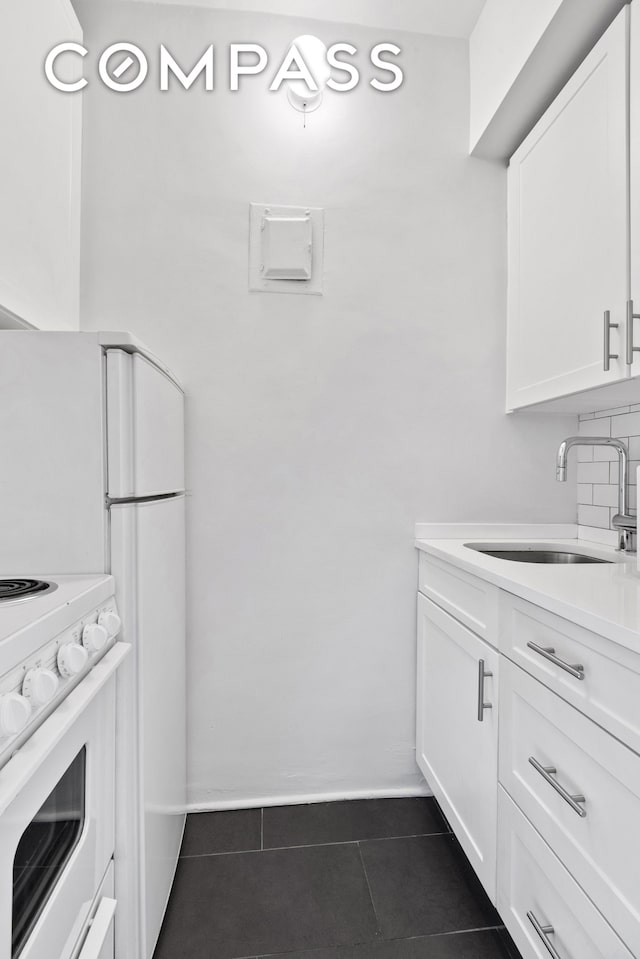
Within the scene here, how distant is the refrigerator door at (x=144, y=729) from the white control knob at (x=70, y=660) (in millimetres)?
304

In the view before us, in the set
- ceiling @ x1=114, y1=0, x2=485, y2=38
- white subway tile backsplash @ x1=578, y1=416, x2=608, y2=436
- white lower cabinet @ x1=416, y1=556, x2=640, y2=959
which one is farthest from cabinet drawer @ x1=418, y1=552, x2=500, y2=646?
ceiling @ x1=114, y1=0, x2=485, y2=38

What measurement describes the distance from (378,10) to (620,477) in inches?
69.2

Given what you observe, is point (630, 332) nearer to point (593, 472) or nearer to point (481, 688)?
point (593, 472)

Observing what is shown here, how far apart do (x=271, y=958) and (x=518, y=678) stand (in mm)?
880

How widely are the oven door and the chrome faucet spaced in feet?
4.08

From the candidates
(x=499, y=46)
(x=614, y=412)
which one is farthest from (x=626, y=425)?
(x=499, y=46)

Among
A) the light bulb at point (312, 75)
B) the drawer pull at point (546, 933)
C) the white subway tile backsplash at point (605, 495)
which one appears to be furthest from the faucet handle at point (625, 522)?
the light bulb at point (312, 75)

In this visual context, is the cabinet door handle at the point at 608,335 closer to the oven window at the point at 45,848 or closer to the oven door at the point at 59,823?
the oven door at the point at 59,823

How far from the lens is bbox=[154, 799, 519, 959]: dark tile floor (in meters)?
1.25

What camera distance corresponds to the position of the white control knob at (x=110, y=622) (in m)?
0.99

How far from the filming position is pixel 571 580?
1.14 meters

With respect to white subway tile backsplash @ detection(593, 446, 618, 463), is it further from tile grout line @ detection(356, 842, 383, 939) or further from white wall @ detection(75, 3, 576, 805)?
tile grout line @ detection(356, 842, 383, 939)

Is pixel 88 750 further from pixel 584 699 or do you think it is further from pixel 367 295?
pixel 367 295

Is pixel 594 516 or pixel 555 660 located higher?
pixel 594 516
